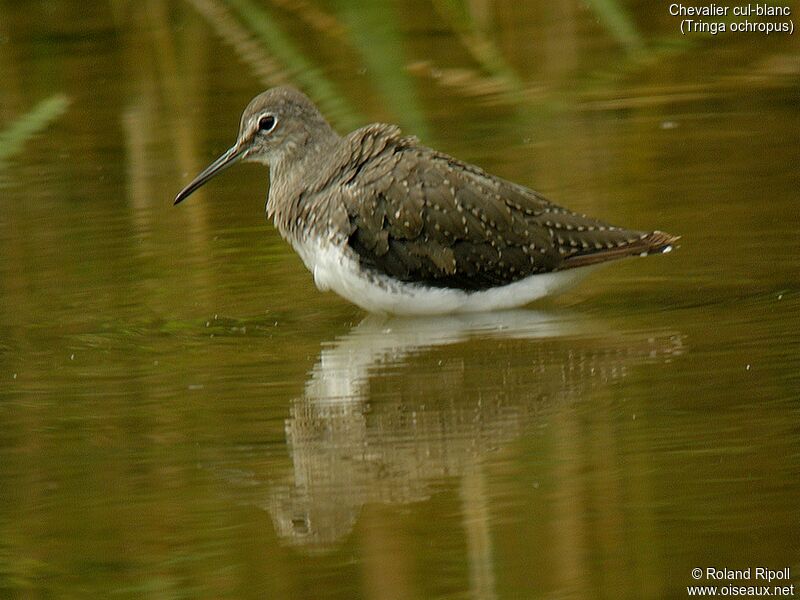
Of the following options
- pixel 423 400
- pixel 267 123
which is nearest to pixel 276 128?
pixel 267 123

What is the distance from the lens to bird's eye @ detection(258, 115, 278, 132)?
954 cm

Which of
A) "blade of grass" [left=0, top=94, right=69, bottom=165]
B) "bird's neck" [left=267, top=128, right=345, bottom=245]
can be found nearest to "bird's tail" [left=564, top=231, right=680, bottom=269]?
"bird's neck" [left=267, top=128, right=345, bottom=245]

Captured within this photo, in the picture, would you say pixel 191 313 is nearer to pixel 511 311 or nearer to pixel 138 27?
pixel 511 311

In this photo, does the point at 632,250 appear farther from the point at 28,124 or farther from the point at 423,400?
the point at 28,124

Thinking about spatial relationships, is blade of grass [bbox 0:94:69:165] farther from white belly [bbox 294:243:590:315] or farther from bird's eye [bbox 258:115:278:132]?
bird's eye [bbox 258:115:278:132]

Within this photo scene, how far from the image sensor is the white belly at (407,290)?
834 centimetres

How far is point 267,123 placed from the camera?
9562 millimetres

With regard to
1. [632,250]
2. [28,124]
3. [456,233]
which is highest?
[28,124]

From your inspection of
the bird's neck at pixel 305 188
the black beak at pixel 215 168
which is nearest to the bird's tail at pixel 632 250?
the bird's neck at pixel 305 188

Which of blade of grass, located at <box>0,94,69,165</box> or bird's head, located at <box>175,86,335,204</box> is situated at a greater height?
blade of grass, located at <box>0,94,69,165</box>

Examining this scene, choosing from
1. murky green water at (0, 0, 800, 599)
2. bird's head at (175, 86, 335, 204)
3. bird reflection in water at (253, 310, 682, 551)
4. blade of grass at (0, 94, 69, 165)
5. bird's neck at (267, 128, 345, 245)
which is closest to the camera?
blade of grass at (0, 94, 69, 165)

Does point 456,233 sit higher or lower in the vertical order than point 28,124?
lower

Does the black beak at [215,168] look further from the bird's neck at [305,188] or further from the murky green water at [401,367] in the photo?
the murky green water at [401,367]

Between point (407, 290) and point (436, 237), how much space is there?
0.33m
